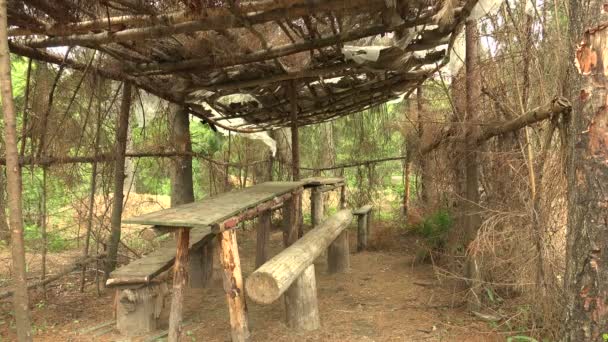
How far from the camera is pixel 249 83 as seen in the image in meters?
5.52

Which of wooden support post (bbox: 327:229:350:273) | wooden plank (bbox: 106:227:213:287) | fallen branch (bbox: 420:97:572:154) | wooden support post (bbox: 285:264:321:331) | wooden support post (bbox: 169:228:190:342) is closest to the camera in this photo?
fallen branch (bbox: 420:97:572:154)

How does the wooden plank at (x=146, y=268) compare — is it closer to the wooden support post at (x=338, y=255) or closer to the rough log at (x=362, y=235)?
the wooden support post at (x=338, y=255)

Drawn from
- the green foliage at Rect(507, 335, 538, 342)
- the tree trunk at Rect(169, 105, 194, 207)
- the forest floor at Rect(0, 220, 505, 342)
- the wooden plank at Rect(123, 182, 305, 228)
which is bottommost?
the forest floor at Rect(0, 220, 505, 342)

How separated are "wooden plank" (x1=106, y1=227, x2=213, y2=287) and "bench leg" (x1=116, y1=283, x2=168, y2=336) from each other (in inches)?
5.2

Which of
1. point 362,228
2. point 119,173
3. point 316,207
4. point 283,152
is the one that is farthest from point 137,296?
point 283,152

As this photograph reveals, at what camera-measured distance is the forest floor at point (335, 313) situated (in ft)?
13.4

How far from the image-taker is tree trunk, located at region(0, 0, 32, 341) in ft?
7.68

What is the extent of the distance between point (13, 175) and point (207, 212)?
162cm

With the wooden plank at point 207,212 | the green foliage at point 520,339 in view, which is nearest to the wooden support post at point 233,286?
the wooden plank at point 207,212

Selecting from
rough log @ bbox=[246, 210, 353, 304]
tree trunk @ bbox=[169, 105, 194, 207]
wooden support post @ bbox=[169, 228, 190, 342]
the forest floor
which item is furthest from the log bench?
tree trunk @ bbox=[169, 105, 194, 207]

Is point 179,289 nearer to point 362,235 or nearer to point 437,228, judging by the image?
point 437,228

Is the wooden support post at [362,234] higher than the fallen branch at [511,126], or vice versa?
the fallen branch at [511,126]

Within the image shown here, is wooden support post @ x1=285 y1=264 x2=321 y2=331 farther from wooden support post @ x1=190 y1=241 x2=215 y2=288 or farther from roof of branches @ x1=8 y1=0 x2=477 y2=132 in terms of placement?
roof of branches @ x1=8 y1=0 x2=477 y2=132

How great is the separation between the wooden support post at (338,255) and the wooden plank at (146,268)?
194 cm
